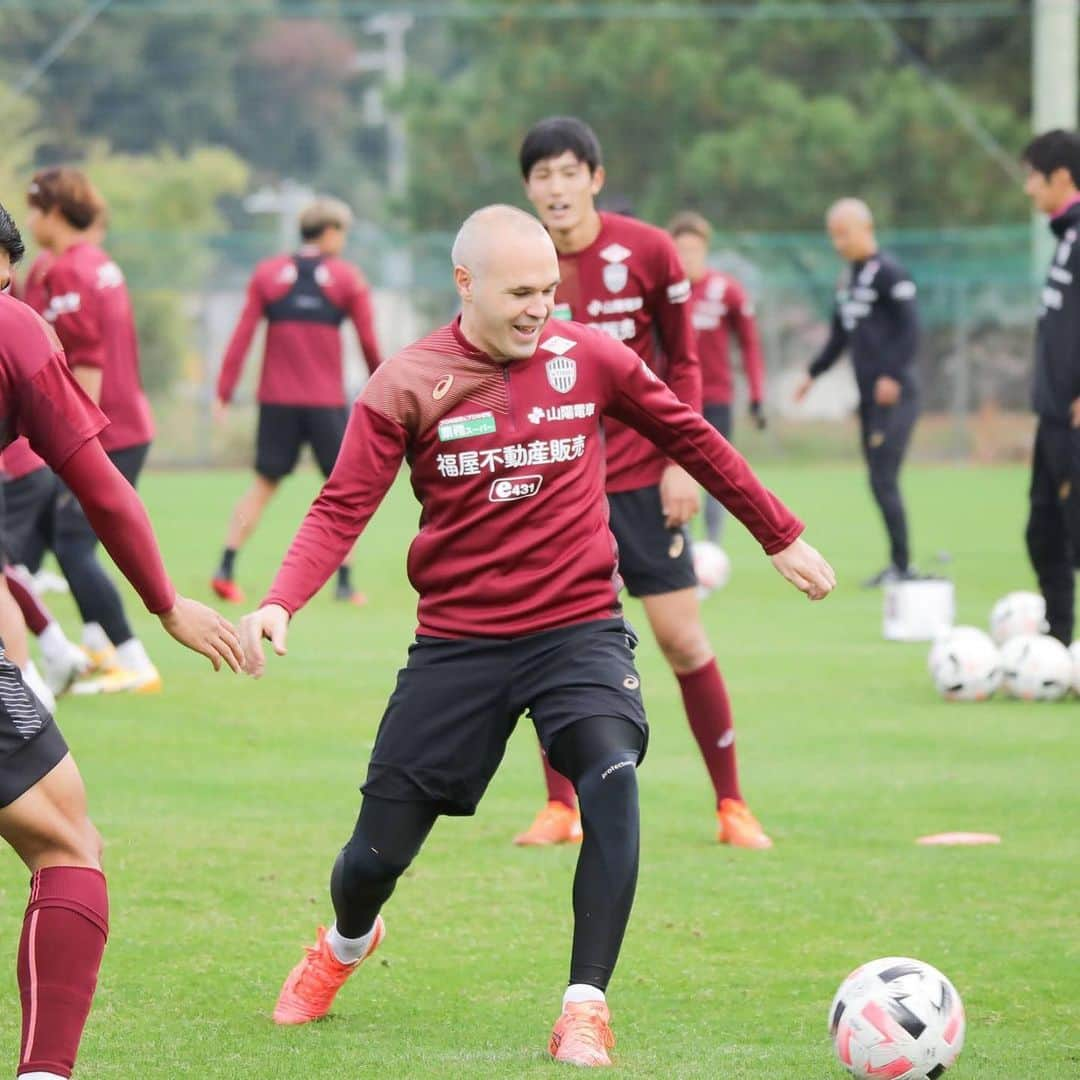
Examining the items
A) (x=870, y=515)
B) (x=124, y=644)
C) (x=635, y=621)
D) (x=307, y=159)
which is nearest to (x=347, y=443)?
(x=124, y=644)

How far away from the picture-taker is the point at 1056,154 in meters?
10.0

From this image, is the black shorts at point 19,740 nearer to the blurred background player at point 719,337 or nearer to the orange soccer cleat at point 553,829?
the orange soccer cleat at point 553,829

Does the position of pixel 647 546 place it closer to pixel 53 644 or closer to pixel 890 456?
pixel 53 644

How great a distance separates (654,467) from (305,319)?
23.5 ft

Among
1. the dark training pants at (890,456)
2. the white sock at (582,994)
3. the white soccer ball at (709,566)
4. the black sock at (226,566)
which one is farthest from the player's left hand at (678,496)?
the white soccer ball at (709,566)

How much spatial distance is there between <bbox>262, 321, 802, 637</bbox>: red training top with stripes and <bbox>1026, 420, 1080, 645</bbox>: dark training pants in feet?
17.2

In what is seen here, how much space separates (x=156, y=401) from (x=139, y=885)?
25710mm

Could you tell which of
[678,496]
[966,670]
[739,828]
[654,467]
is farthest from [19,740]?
[966,670]

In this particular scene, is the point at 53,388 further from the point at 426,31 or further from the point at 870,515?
the point at 426,31

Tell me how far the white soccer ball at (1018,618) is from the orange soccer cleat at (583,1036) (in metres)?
6.56

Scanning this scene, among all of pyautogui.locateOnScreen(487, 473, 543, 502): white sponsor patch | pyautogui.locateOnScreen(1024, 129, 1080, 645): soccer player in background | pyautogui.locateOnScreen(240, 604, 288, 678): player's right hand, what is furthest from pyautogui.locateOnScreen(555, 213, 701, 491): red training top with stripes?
pyautogui.locateOnScreen(1024, 129, 1080, 645): soccer player in background

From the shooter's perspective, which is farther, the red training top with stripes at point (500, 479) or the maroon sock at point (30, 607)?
the maroon sock at point (30, 607)

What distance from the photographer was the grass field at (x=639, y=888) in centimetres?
502

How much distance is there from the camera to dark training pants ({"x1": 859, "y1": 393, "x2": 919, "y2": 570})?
1407 centimetres
